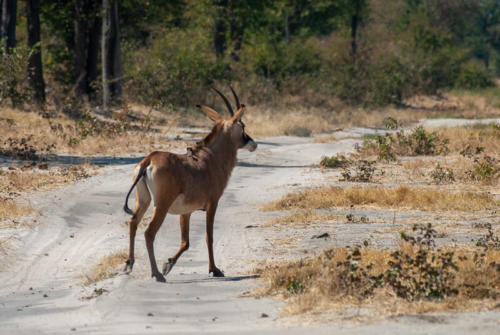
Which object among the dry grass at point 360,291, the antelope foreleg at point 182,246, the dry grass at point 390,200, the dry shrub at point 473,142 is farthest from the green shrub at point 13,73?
the dry grass at point 360,291

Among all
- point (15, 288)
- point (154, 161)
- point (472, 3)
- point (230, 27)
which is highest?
point (472, 3)

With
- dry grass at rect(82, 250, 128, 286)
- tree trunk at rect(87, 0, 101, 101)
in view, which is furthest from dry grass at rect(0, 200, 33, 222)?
tree trunk at rect(87, 0, 101, 101)

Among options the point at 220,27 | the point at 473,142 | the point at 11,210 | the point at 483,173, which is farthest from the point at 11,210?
the point at 220,27

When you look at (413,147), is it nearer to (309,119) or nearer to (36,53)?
(309,119)

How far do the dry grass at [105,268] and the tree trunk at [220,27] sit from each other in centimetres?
3246

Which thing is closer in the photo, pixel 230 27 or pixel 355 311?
pixel 355 311

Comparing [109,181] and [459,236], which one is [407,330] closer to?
[459,236]

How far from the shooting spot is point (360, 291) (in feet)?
23.0

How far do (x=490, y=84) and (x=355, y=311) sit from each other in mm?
63611

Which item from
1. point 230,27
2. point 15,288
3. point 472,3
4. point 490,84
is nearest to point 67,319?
point 15,288

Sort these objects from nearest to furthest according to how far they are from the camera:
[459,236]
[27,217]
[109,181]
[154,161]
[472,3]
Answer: [154,161], [459,236], [27,217], [109,181], [472,3]

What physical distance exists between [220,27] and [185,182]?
36.5m

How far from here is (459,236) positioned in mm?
10641

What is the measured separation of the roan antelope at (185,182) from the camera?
832 cm
